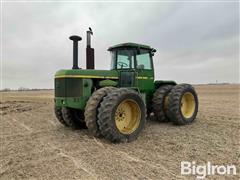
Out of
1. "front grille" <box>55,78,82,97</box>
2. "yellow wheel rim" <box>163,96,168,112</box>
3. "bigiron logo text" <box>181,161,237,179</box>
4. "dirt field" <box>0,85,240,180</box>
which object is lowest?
"bigiron logo text" <box>181,161,237,179</box>

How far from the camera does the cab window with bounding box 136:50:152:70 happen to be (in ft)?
25.4

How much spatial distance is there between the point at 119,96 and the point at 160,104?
251cm

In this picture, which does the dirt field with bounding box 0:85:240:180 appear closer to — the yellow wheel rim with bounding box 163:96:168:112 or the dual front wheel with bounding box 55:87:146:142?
the dual front wheel with bounding box 55:87:146:142

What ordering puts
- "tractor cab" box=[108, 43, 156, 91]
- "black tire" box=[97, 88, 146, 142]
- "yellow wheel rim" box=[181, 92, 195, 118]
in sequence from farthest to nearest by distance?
"yellow wheel rim" box=[181, 92, 195, 118] → "tractor cab" box=[108, 43, 156, 91] → "black tire" box=[97, 88, 146, 142]

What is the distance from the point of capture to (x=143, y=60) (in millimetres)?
8008

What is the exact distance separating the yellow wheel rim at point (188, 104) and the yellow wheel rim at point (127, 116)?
9.03 ft

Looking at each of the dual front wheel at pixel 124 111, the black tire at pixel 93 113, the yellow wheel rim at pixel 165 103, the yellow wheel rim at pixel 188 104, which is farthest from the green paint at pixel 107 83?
the yellow wheel rim at pixel 188 104

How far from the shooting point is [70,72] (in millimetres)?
6488

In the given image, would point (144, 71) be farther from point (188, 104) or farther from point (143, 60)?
point (188, 104)

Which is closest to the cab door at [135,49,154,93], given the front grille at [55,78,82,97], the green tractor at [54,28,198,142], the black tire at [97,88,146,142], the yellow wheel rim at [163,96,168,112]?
the green tractor at [54,28,198,142]

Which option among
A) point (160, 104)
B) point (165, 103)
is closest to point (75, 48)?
point (160, 104)

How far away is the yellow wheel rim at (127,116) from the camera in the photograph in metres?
6.38

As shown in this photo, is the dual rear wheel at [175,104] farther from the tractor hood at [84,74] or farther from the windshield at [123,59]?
the tractor hood at [84,74]

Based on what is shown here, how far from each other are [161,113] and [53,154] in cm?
409
